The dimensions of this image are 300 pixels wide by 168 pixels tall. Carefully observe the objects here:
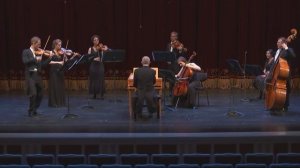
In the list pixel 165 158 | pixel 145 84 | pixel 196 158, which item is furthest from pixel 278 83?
pixel 165 158

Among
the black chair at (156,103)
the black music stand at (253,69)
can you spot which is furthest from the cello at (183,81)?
the black music stand at (253,69)

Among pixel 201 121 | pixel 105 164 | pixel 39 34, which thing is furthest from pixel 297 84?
pixel 105 164

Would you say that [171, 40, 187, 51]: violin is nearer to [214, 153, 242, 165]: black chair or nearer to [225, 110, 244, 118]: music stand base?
[225, 110, 244, 118]: music stand base

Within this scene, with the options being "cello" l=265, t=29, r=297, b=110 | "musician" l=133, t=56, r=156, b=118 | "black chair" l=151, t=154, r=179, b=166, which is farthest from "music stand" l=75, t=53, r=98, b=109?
"black chair" l=151, t=154, r=179, b=166

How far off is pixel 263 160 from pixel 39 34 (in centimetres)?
1094

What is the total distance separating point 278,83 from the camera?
13305 mm

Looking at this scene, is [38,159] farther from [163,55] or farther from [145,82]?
[163,55]

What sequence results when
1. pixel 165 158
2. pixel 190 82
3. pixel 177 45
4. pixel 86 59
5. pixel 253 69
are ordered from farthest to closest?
pixel 177 45 → pixel 190 82 → pixel 253 69 → pixel 86 59 → pixel 165 158

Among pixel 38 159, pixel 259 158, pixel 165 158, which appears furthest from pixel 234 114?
pixel 38 159

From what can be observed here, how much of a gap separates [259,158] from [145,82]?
450 cm

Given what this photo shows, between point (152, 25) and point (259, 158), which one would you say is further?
point (152, 25)

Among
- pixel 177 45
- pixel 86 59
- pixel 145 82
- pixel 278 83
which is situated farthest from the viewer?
pixel 177 45

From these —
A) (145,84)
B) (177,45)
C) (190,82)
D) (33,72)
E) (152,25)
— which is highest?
(152,25)

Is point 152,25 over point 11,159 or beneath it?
over
